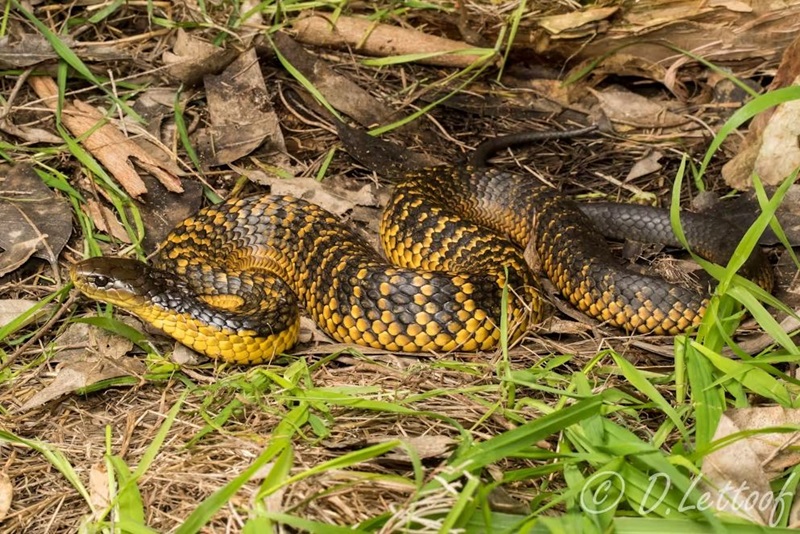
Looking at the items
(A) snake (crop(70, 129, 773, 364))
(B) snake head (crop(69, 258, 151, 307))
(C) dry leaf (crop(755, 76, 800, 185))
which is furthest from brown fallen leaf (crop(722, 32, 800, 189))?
(B) snake head (crop(69, 258, 151, 307))

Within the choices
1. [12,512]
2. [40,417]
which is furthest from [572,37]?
[12,512]

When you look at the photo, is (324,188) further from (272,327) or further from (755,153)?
(755,153)

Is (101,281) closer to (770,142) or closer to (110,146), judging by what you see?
(110,146)

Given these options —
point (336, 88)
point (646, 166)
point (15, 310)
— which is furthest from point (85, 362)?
point (646, 166)

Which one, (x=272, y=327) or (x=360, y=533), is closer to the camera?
(x=360, y=533)

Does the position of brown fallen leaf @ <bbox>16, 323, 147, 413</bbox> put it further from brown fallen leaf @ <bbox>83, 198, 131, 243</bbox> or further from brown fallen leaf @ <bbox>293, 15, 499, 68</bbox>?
brown fallen leaf @ <bbox>293, 15, 499, 68</bbox>

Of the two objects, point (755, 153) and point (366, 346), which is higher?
point (755, 153)

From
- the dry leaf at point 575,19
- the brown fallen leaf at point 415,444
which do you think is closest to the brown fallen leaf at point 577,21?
the dry leaf at point 575,19
